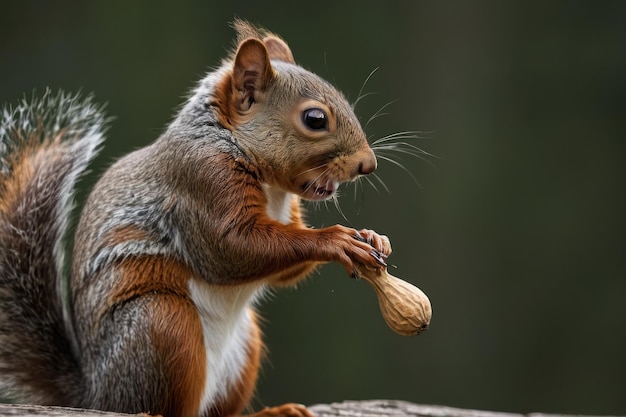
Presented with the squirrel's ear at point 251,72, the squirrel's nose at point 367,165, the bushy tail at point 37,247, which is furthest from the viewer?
the bushy tail at point 37,247

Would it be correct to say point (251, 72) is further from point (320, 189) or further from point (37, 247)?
point (37, 247)

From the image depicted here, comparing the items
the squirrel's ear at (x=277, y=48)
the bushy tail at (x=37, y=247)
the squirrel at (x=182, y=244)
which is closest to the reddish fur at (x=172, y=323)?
the squirrel at (x=182, y=244)

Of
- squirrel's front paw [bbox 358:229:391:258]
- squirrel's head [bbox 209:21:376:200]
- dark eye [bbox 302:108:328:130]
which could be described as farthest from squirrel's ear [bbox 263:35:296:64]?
squirrel's front paw [bbox 358:229:391:258]

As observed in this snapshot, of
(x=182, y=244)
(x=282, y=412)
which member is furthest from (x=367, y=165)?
(x=282, y=412)

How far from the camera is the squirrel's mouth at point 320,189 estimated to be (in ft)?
7.32

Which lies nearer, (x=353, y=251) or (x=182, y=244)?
(x=353, y=251)

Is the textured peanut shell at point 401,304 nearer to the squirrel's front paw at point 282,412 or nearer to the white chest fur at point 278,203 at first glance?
the white chest fur at point 278,203

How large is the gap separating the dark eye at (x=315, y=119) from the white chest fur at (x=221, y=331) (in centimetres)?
48

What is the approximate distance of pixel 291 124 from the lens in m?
2.26

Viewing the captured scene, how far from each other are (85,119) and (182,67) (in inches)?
71.0

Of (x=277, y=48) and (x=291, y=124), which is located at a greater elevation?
(x=277, y=48)

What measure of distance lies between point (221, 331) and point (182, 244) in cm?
29

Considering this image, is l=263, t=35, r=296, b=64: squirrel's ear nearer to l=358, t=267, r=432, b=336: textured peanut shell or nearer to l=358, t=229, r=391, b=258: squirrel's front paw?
l=358, t=229, r=391, b=258: squirrel's front paw

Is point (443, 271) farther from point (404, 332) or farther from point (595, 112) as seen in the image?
point (404, 332)
